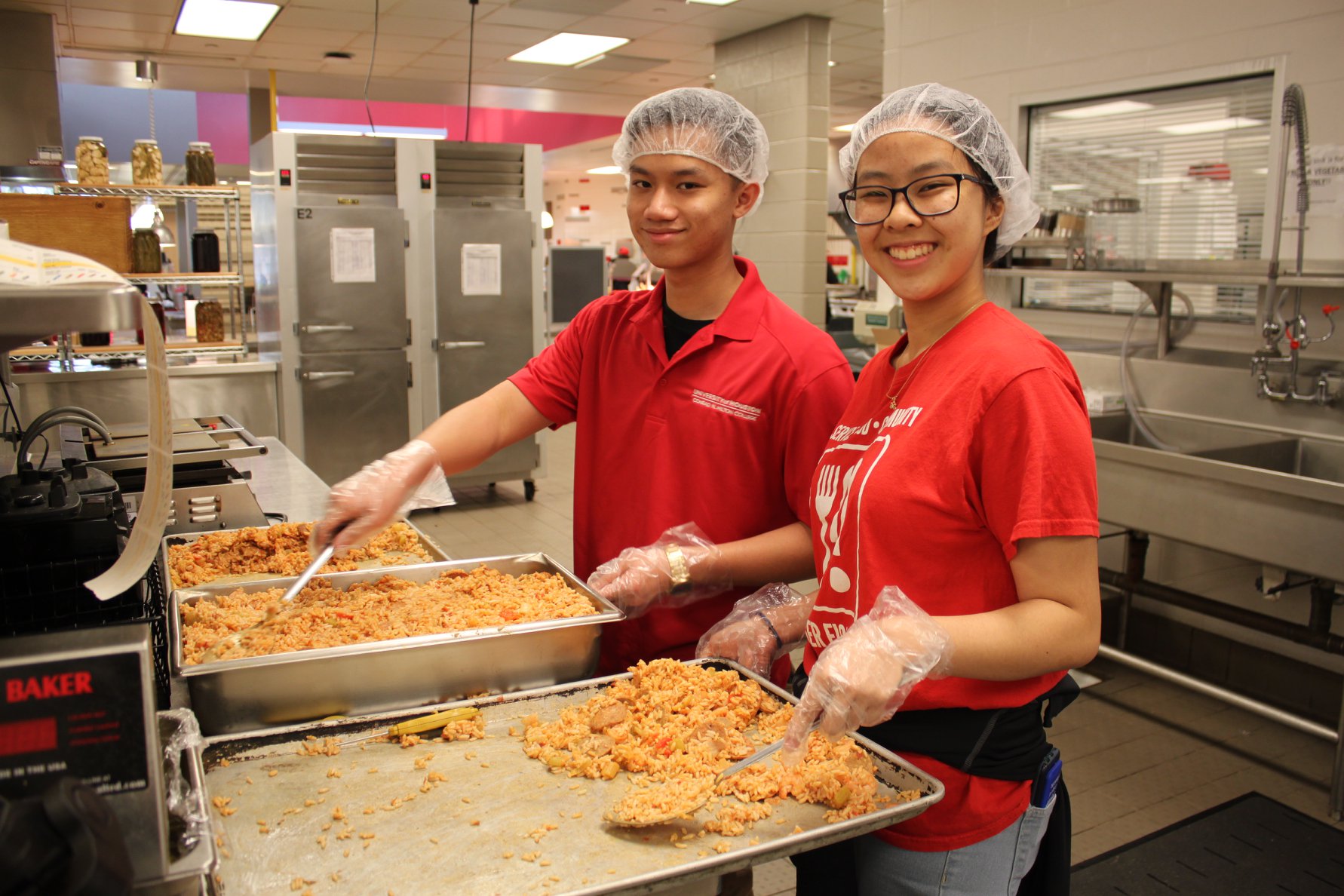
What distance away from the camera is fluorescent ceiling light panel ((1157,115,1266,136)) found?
356 cm

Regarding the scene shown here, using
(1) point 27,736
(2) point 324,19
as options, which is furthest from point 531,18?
(1) point 27,736

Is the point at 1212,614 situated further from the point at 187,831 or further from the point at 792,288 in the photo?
the point at 792,288

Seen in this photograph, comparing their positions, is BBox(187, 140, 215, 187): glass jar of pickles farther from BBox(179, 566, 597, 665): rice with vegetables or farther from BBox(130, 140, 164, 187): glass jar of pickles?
BBox(179, 566, 597, 665): rice with vegetables

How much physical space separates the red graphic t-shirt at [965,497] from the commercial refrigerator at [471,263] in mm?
4885

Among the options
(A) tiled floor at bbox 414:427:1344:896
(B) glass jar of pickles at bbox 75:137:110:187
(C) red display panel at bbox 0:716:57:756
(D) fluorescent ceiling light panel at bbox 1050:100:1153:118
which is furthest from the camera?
(B) glass jar of pickles at bbox 75:137:110:187

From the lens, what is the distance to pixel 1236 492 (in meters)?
2.89

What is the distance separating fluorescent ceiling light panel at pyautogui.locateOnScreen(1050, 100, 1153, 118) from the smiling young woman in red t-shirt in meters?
3.08

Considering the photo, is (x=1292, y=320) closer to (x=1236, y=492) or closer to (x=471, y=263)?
(x=1236, y=492)

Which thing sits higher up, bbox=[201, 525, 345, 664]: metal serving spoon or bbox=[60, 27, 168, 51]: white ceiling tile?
bbox=[60, 27, 168, 51]: white ceiling tile

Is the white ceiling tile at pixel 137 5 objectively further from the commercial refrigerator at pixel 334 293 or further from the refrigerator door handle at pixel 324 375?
the refrigerator door handle at pixel 324 375

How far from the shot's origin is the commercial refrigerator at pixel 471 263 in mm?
5773

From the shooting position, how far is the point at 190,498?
2.22 metres

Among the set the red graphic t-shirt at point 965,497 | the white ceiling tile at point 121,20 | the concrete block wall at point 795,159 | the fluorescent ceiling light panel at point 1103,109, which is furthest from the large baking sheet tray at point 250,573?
the white ceiling tile at point 121,20

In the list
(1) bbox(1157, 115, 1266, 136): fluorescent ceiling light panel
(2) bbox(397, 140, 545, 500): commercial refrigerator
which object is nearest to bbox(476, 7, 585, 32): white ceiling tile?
(2) bbox(397, 140, 545, 500): commercial refrigerator
